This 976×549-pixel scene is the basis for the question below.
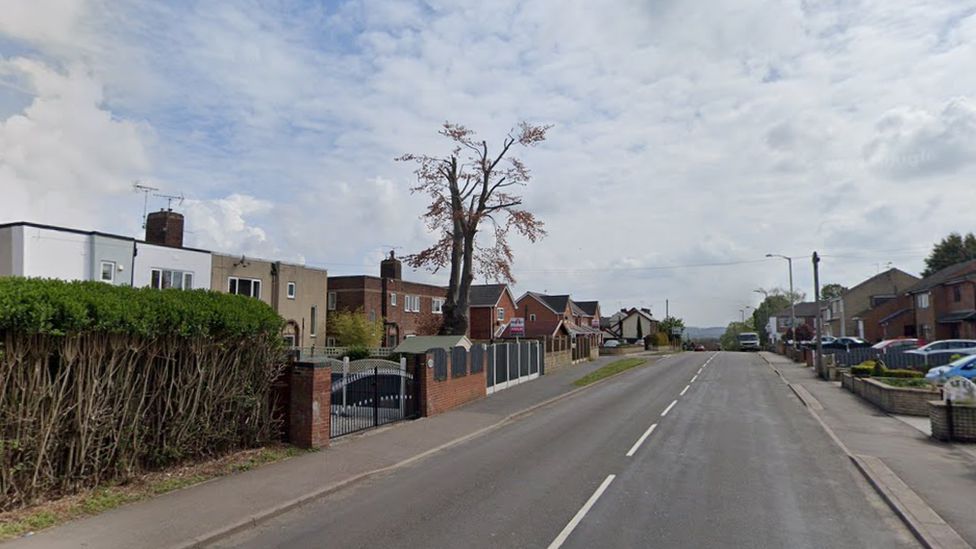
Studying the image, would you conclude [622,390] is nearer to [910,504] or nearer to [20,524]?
[910,504]

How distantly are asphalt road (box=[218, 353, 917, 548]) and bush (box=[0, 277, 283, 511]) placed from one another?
2.64 metres

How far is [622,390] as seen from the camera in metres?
26.1

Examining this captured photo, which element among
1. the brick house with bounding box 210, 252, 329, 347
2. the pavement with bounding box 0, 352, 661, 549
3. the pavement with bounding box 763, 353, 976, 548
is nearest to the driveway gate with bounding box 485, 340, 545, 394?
the pavement with bounding box 0, 352, 661, 549

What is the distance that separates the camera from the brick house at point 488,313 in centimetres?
5988

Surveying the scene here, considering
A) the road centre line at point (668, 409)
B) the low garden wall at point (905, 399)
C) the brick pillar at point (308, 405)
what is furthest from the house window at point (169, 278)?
the low garden wall at point (905, 399)

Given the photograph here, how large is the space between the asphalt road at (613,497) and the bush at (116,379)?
104 inches

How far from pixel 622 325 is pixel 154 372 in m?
103

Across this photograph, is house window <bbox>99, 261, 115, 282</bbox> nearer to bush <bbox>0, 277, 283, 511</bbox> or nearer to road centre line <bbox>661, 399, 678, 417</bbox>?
bush <bbox>0, 277, 283, 511</bbox>

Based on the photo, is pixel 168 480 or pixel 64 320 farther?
pixel 168 480

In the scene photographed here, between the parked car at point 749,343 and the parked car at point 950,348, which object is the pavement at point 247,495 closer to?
the parked car at point 950,348

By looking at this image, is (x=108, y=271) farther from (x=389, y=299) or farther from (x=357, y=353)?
(x=389, y=299)

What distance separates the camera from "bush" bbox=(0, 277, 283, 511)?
297 inches

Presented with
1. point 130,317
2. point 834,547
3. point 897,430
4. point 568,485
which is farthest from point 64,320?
point 897,430

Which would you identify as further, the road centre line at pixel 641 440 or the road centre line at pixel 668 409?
the road centre line at pixel 668 409
